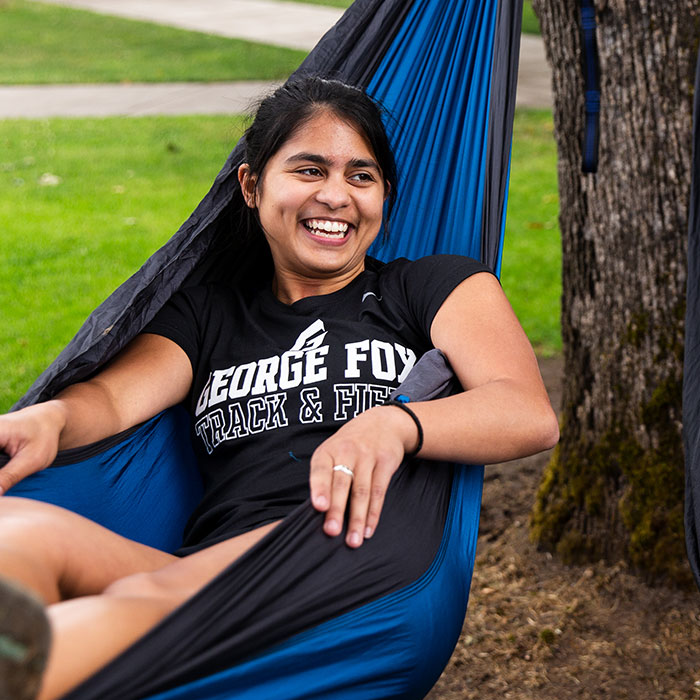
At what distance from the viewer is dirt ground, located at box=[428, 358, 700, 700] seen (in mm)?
2180

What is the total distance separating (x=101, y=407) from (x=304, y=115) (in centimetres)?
71

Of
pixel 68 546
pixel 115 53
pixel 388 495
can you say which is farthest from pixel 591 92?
pixel 115 53

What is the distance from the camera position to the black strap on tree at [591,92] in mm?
2232

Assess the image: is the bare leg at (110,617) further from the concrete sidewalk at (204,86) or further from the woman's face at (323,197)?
the concrete sidewalk at (204,86)

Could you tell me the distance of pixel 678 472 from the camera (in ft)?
7.53

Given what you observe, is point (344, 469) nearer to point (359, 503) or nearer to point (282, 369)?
point (359, 503)

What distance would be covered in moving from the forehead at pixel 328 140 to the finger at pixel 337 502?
73 cm

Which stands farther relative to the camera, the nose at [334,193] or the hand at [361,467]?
the nose at [334,193]

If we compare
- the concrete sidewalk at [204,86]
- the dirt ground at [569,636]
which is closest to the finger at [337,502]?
the dirt ground at [569,636]

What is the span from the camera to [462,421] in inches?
63.6

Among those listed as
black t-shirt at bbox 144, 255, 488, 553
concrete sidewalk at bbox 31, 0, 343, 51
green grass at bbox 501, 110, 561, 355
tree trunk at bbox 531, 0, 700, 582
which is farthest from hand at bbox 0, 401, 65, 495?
concrete sidewalk at bbox 31, 0, 343, 51

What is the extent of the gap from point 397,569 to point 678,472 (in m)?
1.07

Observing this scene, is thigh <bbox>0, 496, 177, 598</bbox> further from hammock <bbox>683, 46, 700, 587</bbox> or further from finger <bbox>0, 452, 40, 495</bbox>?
hammock <bbox>683, 46, 700, 587</bbox>

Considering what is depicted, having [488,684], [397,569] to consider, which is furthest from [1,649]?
[488,684]
